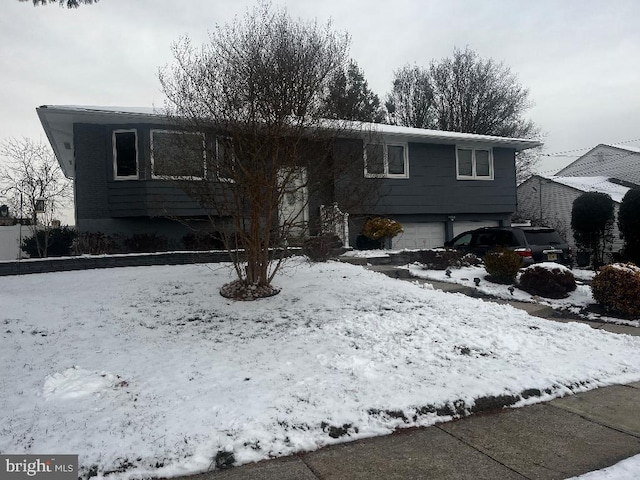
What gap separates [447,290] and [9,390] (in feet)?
23.4

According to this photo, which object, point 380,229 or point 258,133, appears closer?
point 258,133

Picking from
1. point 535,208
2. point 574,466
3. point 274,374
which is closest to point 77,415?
point 274,374

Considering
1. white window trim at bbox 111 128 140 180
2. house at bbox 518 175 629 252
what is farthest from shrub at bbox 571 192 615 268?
white window trim at bbox 111 128 140 180

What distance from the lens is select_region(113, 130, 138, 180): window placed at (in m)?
12.5

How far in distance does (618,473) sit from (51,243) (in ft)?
42.5

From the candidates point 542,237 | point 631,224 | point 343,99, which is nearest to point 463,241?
point 542,237

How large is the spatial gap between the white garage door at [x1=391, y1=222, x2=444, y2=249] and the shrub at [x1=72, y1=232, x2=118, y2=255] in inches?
357

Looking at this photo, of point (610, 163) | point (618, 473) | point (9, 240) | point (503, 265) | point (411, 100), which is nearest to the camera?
point (618, 473)

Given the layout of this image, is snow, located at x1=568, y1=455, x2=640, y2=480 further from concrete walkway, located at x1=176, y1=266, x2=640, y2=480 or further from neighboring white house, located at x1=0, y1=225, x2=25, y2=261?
neighboring white house, located at x1=0, y1=225, x2=25, y2=261

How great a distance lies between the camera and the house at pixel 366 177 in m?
11.9

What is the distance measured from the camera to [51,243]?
39.2ft

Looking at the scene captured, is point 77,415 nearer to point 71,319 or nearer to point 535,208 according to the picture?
point 71,319

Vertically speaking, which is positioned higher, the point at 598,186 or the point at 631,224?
the point at 598,186

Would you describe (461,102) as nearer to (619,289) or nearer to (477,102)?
(477,102)
